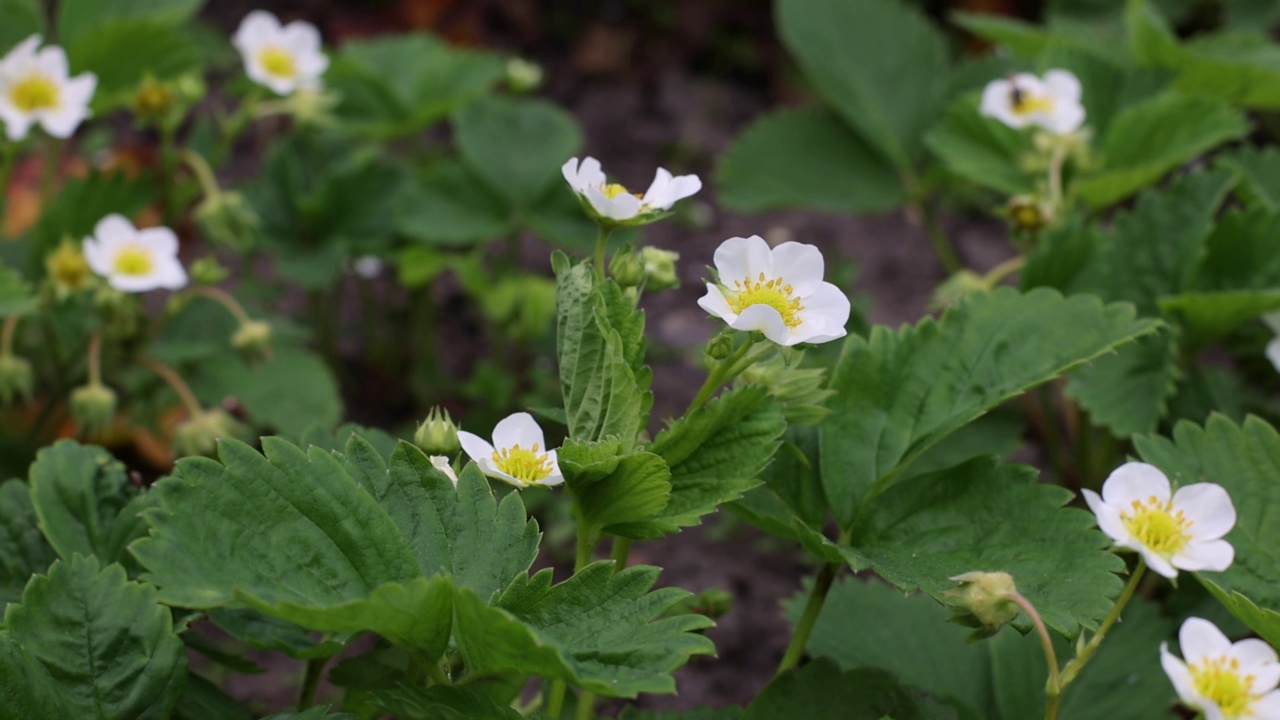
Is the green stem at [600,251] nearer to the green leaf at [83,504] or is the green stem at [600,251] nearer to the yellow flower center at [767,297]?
the yellow flower center at [767,297]

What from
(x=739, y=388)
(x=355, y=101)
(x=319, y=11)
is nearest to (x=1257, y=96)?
(x=739, y=388)

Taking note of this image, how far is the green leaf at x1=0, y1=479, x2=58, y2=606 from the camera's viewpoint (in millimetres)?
1336

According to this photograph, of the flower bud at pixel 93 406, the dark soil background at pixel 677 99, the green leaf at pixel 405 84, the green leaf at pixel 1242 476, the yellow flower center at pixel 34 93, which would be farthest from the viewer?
the dark soil background at pixel 677 99

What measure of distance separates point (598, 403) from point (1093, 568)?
54cm

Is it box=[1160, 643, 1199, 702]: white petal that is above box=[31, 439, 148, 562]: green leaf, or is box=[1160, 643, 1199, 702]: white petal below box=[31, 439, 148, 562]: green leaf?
above

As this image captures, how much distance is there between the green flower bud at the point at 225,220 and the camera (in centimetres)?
220

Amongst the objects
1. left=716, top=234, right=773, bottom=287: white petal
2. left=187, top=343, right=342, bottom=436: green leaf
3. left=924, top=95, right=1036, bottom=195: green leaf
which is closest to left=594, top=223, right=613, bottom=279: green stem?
left=716, top=234, right=773, bottom=287: white petal

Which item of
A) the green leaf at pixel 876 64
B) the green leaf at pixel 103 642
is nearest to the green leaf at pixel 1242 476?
the green leaf at pixel 103 642

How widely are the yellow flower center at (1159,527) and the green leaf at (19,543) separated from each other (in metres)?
1.19

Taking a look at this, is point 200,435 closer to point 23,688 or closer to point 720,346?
point 23,688

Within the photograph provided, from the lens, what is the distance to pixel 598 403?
1.19 metres

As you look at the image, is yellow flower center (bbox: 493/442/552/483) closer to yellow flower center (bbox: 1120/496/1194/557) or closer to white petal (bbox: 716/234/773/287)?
white petal (bbox: 716/234/773/287)

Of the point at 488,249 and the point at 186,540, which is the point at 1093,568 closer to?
the point at 186,540

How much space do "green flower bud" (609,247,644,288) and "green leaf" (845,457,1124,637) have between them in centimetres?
37
